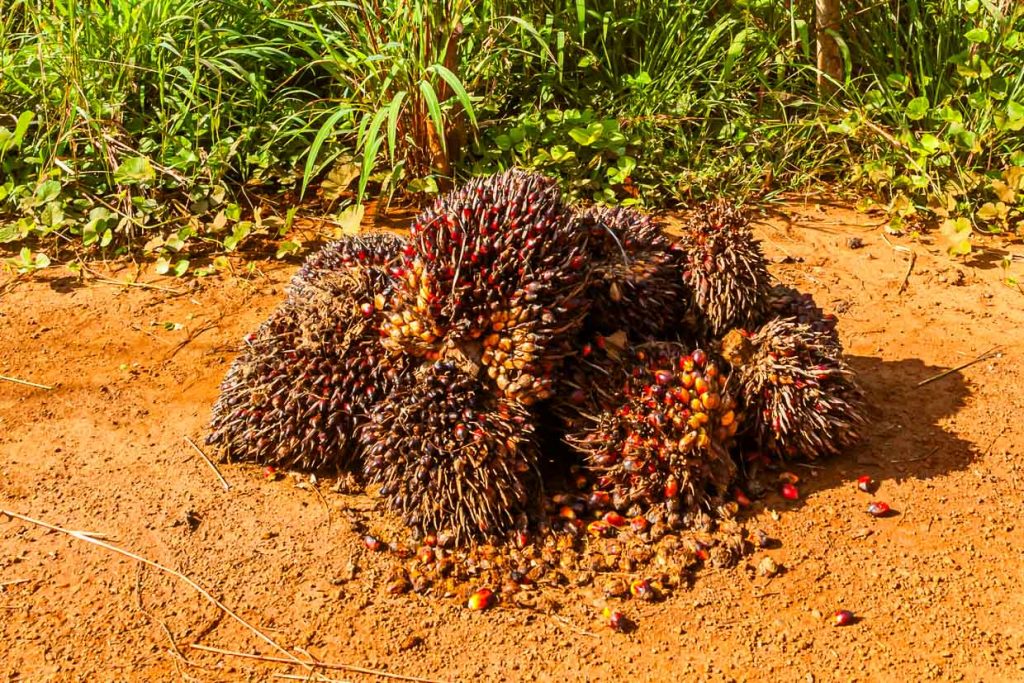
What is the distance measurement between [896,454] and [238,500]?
6.79 feet

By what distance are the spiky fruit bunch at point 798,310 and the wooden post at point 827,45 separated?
7.11 ft

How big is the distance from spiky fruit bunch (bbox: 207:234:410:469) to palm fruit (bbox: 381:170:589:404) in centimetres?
15

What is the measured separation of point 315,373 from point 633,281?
A: 993 mm

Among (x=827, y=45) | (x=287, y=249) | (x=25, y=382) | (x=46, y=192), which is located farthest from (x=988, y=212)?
(x=46, y=192)

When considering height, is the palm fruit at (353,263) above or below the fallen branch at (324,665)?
above

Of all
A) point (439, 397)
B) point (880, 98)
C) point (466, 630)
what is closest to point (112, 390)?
point (439, 397)

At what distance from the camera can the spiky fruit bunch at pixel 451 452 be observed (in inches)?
108

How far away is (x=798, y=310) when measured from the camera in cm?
315

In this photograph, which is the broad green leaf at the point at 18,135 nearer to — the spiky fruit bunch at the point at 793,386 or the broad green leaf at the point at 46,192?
the broad green leaf at the point at 46,192

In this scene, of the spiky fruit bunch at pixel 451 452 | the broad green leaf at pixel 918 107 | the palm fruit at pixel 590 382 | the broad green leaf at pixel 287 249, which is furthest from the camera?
the broad green leaf at pixel 918 107

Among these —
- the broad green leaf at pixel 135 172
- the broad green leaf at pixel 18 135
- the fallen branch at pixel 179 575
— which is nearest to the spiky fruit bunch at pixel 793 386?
the fallen branch at pixel 179 575

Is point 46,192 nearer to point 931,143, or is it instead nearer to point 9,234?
point 9,234

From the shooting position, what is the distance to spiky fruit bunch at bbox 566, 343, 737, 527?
2811 mm

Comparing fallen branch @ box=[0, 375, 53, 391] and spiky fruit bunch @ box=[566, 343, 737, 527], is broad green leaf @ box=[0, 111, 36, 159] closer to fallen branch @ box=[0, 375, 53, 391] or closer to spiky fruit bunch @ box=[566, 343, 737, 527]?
fallen branch @ box=[0, 375, 53, 391]
